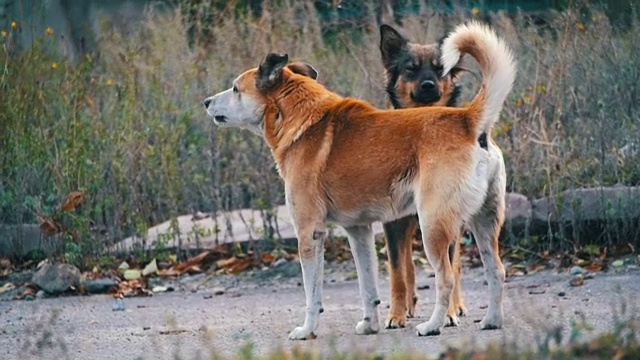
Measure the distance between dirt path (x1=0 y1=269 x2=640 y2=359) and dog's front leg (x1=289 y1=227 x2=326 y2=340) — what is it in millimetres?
107

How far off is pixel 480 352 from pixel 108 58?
8739mm

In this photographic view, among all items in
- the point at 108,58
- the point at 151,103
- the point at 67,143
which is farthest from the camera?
the point at 108,58

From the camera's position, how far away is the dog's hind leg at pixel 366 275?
7.61 m

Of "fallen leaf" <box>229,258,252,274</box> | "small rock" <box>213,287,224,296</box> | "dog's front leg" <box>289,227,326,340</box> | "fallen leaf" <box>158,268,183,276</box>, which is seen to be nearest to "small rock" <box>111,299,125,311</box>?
"small rock" <box>213,287,224,296</box>

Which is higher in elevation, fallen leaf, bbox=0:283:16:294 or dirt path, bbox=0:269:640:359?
fallen leaf, bbox=0:283:16:294

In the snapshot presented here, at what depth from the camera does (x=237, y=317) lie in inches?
346

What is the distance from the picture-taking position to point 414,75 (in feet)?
29.2

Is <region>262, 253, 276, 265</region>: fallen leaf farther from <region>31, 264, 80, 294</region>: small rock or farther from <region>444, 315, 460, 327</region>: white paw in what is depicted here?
<region>444, 315, 460, 327</region>: white paw

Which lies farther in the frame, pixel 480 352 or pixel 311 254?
pixel 311 254

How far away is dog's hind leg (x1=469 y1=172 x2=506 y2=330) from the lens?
7322 millimetres

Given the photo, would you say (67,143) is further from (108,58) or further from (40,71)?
(108,58)

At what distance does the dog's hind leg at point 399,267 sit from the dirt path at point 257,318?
196 mm

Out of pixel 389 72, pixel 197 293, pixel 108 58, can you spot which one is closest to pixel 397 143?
pixel 389 72

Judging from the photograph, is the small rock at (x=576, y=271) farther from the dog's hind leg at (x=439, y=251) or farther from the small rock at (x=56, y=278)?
the small rock at (x=56, y=278)
